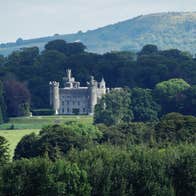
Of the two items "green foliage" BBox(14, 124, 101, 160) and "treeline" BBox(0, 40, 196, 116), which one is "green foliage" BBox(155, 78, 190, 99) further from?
"green foliage" BBox(14, 124, 101, 160)

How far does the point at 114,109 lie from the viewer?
362ft

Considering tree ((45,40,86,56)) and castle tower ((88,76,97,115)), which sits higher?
tree ((45,40,86,56))

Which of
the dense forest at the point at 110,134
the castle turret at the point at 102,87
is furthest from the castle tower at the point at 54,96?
the castle turret at the point at 102,87

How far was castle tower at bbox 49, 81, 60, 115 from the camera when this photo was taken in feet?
429

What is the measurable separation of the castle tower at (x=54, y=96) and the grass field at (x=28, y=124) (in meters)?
10.9

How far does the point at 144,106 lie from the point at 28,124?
10.3 metres

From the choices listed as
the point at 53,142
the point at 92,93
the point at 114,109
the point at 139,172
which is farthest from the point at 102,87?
the point at 139,172

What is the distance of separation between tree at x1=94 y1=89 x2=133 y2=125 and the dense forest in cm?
8

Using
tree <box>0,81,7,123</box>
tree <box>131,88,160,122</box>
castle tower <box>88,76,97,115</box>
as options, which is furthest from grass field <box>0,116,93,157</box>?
castle tower <box>88,76,97,115</box>

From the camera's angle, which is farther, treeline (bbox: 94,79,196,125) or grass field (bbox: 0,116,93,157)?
treeline (bbox: 94,79,196,125)

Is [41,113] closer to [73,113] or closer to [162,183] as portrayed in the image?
[73,113]

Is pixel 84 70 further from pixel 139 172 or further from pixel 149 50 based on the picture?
pixel 139 172

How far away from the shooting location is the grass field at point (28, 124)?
101 m

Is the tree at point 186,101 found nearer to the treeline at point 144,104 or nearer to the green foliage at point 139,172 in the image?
the treeline at point 144,104
